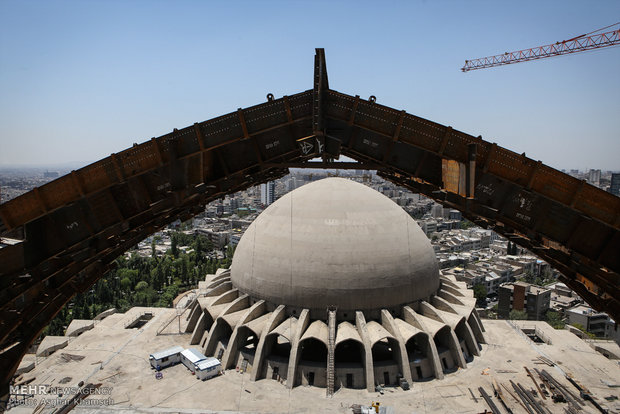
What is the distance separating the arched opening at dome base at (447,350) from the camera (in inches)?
1377

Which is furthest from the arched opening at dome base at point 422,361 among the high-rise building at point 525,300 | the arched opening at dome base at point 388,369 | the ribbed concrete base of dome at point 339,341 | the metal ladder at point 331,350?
the high-rise building at point 525,300

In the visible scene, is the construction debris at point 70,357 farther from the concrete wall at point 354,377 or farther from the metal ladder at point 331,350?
the concrete wall at point 354,377

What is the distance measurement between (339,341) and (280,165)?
19335 mm

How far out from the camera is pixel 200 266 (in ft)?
316

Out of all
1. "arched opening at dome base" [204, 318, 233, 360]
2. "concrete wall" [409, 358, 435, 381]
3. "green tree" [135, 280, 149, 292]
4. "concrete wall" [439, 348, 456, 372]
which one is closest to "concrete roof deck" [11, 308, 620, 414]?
"concrete wall" [409, 358, 435, 381]

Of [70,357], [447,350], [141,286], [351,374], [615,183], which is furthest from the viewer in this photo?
[615,183]

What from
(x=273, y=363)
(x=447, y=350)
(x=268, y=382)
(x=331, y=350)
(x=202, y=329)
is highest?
(x=331, y=350)

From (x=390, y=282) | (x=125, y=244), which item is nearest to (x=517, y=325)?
(x=390, y=282)

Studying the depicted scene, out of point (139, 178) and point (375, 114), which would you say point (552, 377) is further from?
point (139, 178)

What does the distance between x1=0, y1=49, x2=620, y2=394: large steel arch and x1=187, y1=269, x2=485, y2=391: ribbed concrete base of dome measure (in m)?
17.8

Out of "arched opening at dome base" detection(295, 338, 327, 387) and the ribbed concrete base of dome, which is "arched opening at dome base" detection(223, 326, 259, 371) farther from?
"arched opening at dome base" detection(295, 338, 327, 387)

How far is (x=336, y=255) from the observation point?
36.2 meters

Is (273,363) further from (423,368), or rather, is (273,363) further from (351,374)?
(423,368)

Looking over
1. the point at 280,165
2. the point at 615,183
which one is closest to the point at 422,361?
the point at 280,165
